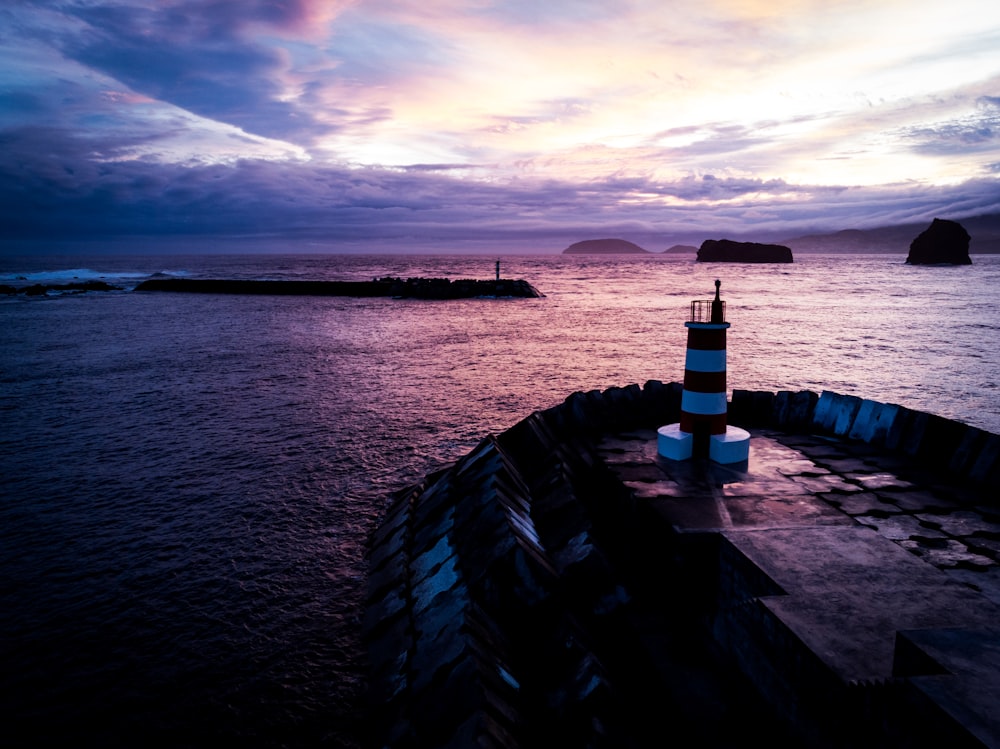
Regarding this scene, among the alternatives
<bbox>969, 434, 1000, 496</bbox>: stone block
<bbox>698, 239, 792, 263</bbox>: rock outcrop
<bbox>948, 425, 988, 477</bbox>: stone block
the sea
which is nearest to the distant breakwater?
the sea

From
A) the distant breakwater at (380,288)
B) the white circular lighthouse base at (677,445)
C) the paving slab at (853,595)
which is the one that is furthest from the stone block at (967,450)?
the distant breakwater at (380,288)

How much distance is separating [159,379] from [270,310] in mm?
24957

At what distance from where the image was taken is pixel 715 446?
7348 millimetres

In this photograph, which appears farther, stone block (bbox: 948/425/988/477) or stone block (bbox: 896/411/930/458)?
stone block (bbox: 896/411/930/458)

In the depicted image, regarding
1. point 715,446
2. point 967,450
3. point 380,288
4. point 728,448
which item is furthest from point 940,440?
point 380,288

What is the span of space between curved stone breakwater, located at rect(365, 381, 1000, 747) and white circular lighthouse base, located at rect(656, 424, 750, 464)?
24cm

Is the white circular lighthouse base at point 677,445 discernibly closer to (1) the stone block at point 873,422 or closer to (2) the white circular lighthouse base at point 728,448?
(2) the white circular lighthouse base at point 728,448

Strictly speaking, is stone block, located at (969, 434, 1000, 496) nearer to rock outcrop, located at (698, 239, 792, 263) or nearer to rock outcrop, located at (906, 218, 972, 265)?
rock outcrop, located at (906, 218, 972, 265)

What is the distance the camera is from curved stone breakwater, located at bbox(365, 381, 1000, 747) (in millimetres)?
3455

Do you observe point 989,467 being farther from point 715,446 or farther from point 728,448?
point 715,446

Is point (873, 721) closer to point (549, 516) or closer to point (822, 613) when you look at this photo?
point (822, 613)

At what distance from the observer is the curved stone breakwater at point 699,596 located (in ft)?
11.3

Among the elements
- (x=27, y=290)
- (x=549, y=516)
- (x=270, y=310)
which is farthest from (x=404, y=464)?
(x=27, y=290)

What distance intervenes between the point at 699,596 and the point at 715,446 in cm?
267
